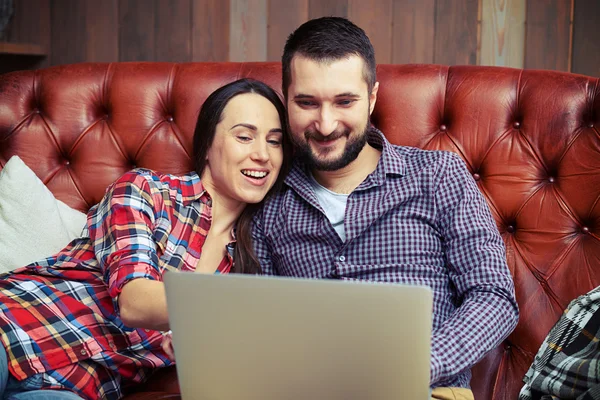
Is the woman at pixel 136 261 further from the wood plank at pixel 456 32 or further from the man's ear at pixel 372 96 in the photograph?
the wood plank at pixel 456 32

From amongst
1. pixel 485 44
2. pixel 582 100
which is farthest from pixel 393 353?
pixel 485 44

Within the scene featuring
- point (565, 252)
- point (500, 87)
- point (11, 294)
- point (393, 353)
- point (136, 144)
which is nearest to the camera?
point (393, 353)

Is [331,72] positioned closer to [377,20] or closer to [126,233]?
[126,233]

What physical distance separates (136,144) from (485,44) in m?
1.17

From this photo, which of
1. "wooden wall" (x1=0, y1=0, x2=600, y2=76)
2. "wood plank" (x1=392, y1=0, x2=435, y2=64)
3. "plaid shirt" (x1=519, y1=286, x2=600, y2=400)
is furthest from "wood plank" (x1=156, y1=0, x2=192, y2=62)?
"plaid shirt" (x1=519, y1=286, x2=600, y2=400)

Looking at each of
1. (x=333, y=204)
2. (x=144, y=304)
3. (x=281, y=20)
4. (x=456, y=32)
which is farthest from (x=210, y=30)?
(x=144, y=304)

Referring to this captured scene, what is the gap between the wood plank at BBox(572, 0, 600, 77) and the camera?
2068 mm

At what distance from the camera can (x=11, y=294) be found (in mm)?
1371

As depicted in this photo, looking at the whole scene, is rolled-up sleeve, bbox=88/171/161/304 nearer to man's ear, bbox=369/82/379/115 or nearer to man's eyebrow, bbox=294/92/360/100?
man's eyebrow, bbox=294/92/360/100

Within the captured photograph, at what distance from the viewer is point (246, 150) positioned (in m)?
1.51

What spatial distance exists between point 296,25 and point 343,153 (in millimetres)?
1041

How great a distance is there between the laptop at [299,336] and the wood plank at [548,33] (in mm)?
1603

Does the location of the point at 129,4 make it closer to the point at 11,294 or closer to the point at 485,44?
the point at 485,44

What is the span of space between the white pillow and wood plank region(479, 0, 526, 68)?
1.38 meters
